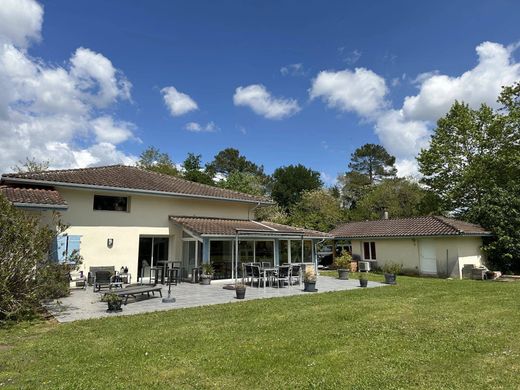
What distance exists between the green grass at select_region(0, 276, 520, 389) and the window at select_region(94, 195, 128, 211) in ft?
33.0

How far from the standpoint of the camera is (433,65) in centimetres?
1884

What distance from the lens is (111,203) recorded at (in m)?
19.2

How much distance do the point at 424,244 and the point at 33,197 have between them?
79.4 ft

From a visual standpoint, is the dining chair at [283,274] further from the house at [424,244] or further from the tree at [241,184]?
the tree at [241,184]

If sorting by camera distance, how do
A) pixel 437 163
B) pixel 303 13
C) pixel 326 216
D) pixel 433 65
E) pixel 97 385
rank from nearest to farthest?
pixel 97 385
pixel 303 13
pixel 433 65
pixel 437 163
pixel 326 216

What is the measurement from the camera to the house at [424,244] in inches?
924

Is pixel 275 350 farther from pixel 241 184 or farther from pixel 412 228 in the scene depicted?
pixel 241 184

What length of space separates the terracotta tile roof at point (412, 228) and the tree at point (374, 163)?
2844cm

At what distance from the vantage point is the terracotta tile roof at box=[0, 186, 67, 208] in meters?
13.9

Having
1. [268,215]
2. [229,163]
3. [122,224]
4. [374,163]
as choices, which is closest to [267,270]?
[122,224]

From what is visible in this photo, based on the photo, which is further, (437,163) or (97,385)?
(437,163)

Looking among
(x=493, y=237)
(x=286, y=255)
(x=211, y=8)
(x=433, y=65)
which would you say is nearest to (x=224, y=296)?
(x=286, y=255)

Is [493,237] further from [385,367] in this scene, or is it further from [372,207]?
[385,367]

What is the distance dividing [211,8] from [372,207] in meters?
36.2
